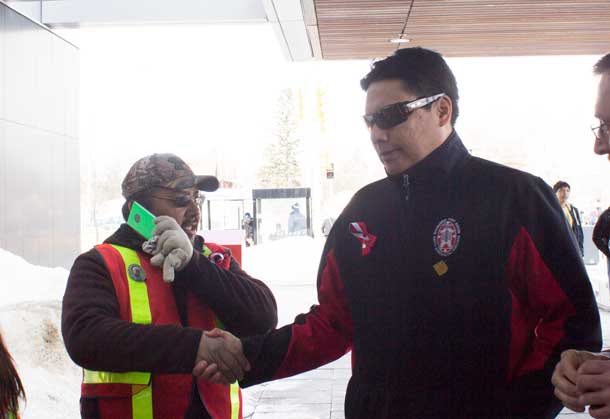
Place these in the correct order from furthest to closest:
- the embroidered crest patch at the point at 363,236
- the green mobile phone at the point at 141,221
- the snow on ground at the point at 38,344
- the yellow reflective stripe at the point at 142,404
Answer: the snow on ground at the point at 38,344 < the green mobile phone at the point at 141,221 < the yellow reflective stripe at the point at 142,404 < the embroidered crest patch at the point at 363,236

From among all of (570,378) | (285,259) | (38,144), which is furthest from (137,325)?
(285,259)

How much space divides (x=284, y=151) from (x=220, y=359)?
63243mm

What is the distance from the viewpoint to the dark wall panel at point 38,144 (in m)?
8.59

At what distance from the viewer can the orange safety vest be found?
8.51 feet

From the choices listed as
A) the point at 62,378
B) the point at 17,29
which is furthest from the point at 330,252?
the point at 17,29

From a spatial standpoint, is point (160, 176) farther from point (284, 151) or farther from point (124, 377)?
point (284, 151)

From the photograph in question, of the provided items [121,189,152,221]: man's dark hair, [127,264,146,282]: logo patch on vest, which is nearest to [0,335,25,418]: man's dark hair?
[127,264,146,282]: logo patch on vest

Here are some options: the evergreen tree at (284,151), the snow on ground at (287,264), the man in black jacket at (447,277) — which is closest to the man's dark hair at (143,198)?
the man in black jacket at (447,277)

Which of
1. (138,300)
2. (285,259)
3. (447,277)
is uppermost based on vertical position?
(447,277)

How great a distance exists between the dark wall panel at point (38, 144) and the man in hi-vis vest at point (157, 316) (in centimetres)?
623

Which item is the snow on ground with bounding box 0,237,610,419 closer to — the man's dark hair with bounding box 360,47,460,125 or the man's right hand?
the man's dark hair with bounding box 360,47,460,125

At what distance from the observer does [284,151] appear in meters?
65.6

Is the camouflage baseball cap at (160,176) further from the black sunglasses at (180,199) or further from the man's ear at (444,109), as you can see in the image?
the man's ear at (444,109)

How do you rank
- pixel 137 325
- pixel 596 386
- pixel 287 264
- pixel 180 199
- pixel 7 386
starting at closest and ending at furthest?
pixel 596 386 < pixel 7 386 < pixel 137 325 < pixel 180 199 < pixel 287 264
